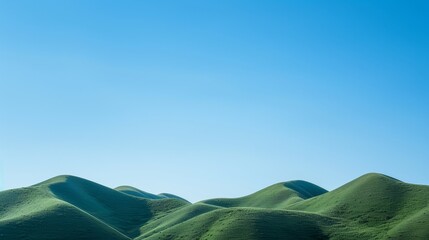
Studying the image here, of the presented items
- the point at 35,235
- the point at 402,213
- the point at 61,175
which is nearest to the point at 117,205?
the point at 61,175

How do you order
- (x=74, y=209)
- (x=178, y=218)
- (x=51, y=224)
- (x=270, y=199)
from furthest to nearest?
(x=270, y=199), (x=178, y=218), (x=74, y=209), (x=51, y=224)

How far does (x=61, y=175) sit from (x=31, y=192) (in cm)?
3380

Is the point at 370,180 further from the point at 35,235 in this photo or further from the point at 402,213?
the point at 35,235

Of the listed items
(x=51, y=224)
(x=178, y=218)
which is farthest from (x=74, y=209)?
(x=178, y=218)

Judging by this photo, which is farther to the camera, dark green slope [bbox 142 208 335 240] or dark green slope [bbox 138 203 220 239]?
dark green slope [bbox 138 203 220 239]

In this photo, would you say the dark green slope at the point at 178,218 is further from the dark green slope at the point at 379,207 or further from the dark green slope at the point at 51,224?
the dark green slope at the point at 379,207

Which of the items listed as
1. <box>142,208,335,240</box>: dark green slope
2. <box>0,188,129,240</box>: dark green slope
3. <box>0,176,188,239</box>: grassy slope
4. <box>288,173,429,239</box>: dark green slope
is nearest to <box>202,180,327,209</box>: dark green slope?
<box>0,176,188,239</box>: grassy slope

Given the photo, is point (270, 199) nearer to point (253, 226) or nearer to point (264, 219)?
point (264, 219)

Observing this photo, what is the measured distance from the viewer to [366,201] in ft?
388

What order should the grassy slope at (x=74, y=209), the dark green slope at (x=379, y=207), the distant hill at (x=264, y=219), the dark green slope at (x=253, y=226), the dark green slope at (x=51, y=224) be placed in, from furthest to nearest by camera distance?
the grassy slope at (x=74, y=209) → the dark green slope at (x=51, y=224) → the distant hill at (x=264, y=219) → the dark green slope at (x=253, y=226) → the dark green slope at (x=379, y=207)

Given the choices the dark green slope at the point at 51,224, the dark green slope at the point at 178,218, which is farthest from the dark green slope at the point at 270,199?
the dark green slope at the point at 51,224

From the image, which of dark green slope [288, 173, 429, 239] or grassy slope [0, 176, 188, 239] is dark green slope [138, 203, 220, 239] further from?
dark green slope [288, 173, 429, 239]

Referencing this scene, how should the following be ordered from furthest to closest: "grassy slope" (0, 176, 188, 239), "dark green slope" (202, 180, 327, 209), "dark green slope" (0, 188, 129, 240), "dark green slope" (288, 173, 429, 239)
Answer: "dark green slope" (202, 180, 327, 209) → "grassy slope" (0, 176, 188, 239) → "dark green slope" (0, 188, 129, 240) → "dark green slope" (288, 173, 429, 239)

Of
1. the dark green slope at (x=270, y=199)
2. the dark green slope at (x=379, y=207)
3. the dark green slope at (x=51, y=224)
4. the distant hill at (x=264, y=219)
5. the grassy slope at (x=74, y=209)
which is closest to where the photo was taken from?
the dark green slope at (x=379, y=207)
